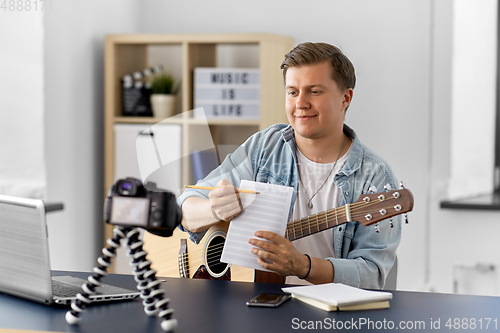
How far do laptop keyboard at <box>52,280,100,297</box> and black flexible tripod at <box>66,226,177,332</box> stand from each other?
10 centimetres

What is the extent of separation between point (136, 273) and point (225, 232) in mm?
656

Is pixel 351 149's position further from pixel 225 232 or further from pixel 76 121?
pixel 76 121

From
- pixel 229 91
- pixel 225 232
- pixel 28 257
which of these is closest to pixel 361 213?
pixel 225 232

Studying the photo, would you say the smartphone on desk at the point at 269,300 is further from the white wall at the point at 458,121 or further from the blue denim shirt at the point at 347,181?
the white wall at the point at 458,121

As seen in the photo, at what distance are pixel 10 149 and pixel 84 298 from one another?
2.01 meters

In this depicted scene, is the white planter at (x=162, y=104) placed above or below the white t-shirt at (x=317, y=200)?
above

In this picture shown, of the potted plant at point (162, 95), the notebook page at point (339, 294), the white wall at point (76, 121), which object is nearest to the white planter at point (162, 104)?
the potted plant at point (162, 95)

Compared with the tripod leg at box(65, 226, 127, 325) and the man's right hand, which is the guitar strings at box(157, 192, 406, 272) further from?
the tripod leg at box(65, 226, 127, 325)

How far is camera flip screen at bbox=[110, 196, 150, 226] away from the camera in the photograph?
94cm

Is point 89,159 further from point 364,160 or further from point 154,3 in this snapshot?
point 364,160

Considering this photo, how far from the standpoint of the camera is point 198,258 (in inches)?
65.8

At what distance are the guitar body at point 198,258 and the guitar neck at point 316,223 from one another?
183mm

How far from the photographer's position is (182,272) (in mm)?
1701

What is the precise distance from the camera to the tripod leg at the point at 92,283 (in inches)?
37.9
